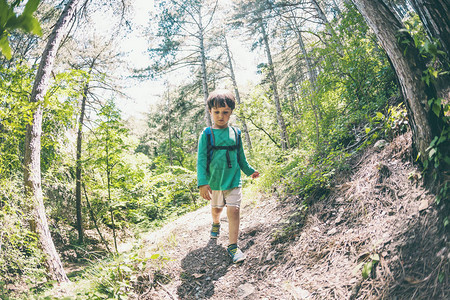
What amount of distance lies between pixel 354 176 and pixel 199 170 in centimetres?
183

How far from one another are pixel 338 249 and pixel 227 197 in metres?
1.34

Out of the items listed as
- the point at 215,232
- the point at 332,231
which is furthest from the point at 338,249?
the point at 215,232

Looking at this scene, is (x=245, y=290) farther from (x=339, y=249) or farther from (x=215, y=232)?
(x=215, y=232)

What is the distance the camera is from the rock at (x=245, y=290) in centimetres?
212

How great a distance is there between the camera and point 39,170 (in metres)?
4.08

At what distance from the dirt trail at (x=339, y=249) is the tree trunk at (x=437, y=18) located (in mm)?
966

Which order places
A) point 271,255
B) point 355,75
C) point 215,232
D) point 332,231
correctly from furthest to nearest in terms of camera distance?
point 355,75
point 215,232
point 271,255
point 332,231

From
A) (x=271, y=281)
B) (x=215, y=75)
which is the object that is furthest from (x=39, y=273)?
(x=215, y=75)

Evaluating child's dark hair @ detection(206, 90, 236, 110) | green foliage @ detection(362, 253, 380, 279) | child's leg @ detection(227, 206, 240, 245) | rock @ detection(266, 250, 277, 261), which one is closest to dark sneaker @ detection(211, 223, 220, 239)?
child's leg @ detection(227, 206, 240, 245)

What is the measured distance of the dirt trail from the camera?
146 centimetres

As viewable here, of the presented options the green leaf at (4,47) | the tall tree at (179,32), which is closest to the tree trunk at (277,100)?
the tall tree at (179,32)

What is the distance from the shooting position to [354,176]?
274cm

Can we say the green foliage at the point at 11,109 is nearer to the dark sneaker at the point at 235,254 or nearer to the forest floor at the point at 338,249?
the forest floor at the point at 338,249

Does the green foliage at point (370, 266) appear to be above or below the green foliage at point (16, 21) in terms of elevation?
below
